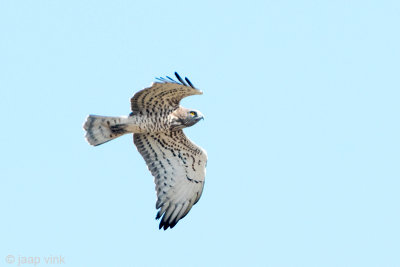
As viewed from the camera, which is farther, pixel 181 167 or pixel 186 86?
pixel 181 167

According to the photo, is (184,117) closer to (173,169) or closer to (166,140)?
(166,140)

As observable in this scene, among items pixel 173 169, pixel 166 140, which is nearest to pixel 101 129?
pixel 166 140

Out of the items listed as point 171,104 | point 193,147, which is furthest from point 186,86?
point 193,147

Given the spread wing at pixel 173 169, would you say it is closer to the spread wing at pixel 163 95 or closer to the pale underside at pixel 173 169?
the pale underside at pixel 173 169

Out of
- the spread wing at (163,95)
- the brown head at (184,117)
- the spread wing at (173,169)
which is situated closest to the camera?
the spread wing at (163,95)

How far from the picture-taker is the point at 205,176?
1442 centimetres

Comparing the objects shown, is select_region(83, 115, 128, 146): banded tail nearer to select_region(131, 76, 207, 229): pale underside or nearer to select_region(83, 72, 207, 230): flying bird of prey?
select_region(83, 72, 207, 230): flying bird of prey

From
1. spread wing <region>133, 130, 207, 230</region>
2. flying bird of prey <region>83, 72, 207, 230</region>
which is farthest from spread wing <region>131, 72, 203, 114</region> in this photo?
spread wing <region>133, 130, 207, 230</region>

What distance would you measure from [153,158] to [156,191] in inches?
23.5

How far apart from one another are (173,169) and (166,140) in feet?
1.84

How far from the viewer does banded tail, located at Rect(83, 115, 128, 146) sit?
13.6 metres

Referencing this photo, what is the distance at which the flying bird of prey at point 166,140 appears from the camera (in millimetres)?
13492

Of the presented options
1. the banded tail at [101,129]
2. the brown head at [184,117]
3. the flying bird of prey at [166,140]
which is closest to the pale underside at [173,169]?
the flying bird of prey at [166,140]

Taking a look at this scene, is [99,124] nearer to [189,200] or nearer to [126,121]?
[126,121]
